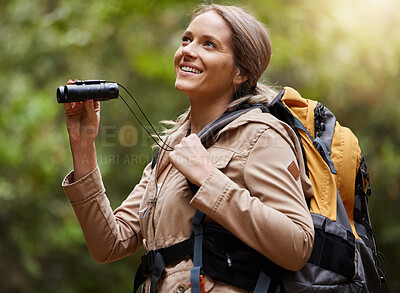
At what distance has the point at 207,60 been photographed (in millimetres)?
2598

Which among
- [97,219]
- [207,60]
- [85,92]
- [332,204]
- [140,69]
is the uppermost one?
[207,60]

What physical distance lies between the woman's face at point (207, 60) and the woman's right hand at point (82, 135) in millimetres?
475

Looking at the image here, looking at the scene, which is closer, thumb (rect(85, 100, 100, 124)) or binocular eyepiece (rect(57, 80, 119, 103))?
binocular eyepiece (rect(57, 80, 119, 103))

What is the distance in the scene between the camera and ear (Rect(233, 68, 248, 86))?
268cm

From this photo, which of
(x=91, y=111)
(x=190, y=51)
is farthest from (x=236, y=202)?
(x=91, y=111)

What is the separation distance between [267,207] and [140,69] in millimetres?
5781

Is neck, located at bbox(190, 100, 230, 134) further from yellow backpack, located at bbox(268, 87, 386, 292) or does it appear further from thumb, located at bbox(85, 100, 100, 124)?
thumb, located at bbox(85, 100, 100, 124)

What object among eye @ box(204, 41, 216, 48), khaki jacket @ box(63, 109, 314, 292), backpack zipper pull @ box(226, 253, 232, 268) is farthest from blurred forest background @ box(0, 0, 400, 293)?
backpack zipper pull @ box(226, 253, 232, 268)

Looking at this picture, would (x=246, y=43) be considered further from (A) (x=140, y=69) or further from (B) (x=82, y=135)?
(A) (x=140, y=69)

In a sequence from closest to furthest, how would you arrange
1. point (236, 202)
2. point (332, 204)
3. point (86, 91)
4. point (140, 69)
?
point (236, 202) < point (332, 204) < point (86, 91) < point (140, 69)

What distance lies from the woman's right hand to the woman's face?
47cm

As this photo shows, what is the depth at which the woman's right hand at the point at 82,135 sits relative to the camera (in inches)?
107

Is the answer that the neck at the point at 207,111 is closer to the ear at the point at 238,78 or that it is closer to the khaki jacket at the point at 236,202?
the ear at the point at 238,78

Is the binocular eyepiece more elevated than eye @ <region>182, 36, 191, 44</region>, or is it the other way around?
eye @ <region>182, 36, 191, 44</region>
